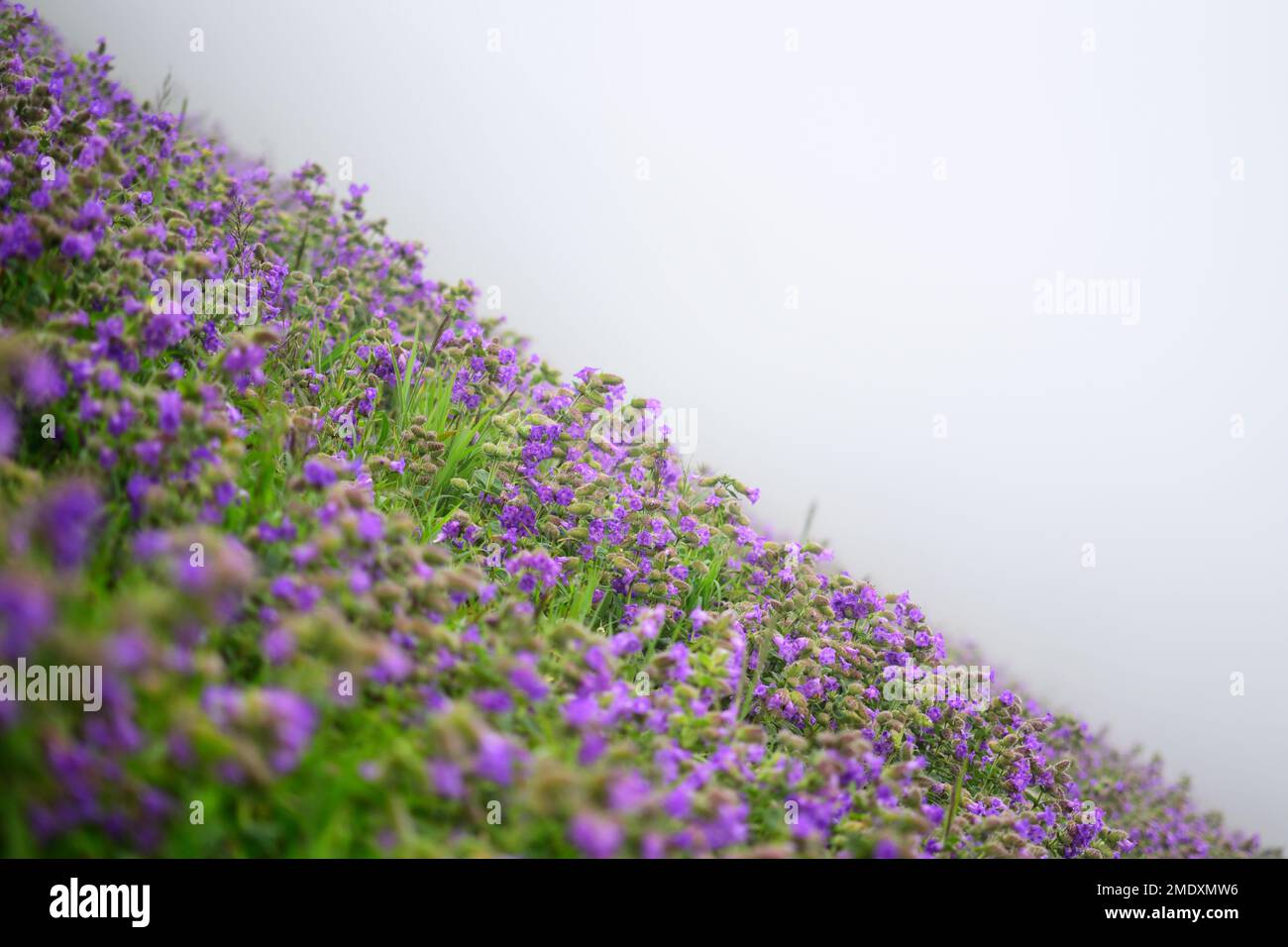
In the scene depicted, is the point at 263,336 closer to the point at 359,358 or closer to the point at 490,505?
the point at 490,505

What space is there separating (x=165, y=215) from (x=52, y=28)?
437cm

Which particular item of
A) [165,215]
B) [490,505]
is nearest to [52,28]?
[165,215]

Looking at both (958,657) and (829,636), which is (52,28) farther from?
(958,657)

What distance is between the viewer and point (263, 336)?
9.59 feet
